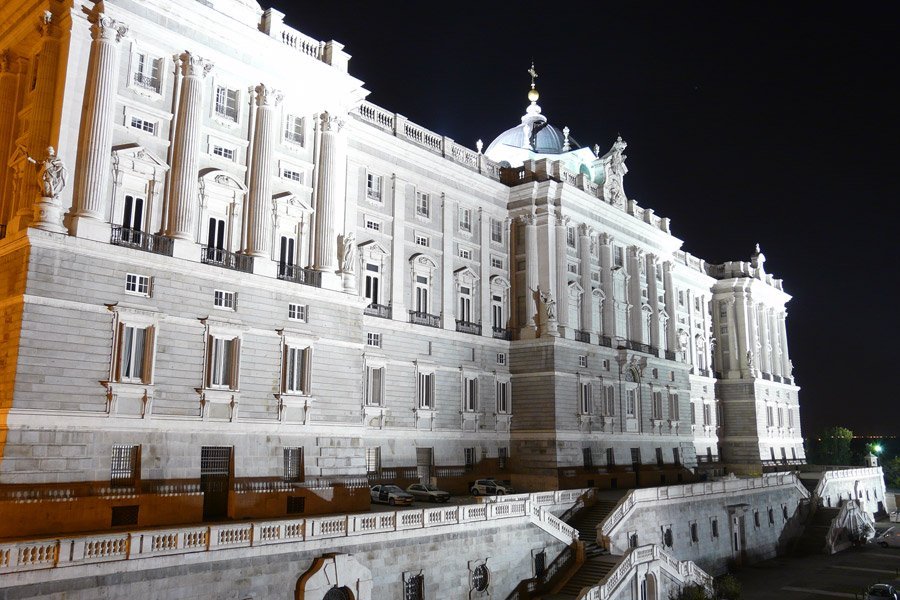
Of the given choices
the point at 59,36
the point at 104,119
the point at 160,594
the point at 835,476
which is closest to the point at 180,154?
the point at 104,119

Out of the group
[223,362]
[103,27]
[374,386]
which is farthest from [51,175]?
[374,386]

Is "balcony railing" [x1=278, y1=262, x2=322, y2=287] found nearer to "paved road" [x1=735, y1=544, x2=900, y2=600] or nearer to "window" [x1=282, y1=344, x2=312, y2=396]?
"window" [x1=282, y1=344, x2=312, y2=396]

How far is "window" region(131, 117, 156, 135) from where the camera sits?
3194 cm

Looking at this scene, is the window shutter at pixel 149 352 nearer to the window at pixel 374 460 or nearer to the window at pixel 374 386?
the window at pixel 374 386

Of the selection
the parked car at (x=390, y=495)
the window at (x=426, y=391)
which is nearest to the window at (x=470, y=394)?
the window at (x=426, y=391)

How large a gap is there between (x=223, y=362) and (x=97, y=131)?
415 inches

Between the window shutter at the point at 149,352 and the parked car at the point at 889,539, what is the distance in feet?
214

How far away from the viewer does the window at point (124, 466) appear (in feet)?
91.9

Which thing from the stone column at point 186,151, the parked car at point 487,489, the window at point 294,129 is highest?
the window at point 294,129

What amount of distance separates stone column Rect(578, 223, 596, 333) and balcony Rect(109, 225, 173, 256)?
3491 cm

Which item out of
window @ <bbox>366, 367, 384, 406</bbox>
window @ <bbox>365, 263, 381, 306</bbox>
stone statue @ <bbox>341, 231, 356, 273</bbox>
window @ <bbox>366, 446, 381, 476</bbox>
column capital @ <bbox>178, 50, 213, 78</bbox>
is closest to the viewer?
column capital @ <bbox>178, 50, 213, 78</bbox>

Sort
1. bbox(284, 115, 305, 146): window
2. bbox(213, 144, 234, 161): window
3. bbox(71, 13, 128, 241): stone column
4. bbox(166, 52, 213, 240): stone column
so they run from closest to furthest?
bbox(71, 13, 128, 241): stone column, bbox(166, 52, 213, 240): stone column, bbox(213, 144, 234, 161): window, bbox(284, 115, 305, 146): window

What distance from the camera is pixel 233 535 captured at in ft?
80.1

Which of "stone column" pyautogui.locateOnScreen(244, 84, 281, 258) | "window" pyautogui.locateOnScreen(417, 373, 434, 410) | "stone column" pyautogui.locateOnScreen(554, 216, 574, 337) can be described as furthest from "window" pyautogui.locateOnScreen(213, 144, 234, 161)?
"stone column" pyautogui.locateOnScreen(554, 216, 574, 337)
